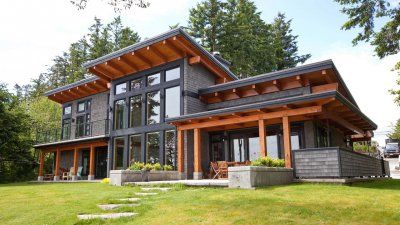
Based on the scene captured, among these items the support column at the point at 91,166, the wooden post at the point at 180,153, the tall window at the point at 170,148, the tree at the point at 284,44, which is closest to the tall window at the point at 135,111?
the tall window at the point at 170,148

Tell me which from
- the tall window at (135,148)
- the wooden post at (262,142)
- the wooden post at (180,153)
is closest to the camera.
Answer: the wooden post at (262,142)

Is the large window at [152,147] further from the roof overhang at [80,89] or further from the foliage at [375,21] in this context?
the foliage at [375,21]

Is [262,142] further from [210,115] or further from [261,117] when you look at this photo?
[210,115]

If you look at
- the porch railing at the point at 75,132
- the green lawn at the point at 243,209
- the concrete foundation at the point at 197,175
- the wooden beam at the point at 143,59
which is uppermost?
the wooden beam at the point at 143,59

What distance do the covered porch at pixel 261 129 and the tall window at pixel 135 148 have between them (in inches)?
127

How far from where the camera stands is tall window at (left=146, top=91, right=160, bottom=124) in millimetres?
16875

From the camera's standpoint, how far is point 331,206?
6.16m

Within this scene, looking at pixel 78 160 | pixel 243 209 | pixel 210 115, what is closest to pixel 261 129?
pixel 210 115

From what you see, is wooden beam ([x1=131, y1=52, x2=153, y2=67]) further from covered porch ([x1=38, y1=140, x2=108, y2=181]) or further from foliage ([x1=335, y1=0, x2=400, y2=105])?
foliage ([x1=335, y1=0, x2=400, y2=105])

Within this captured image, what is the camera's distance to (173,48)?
15.9 metres

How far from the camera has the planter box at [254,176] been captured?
8.96m

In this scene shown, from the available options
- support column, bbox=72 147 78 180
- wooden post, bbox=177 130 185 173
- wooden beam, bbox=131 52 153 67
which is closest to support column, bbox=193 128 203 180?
wooden post, bbox=177 130 185 173

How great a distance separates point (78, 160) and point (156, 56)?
11.0 meters

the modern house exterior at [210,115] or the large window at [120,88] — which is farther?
the large window at [120,88]
